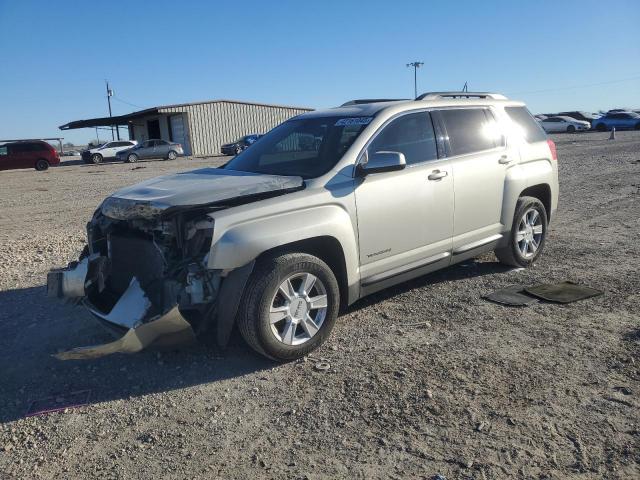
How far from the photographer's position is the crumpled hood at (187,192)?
3.83m

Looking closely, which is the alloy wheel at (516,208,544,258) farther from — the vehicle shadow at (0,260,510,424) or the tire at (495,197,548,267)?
the vehicle shadow at (0,260,510,424)

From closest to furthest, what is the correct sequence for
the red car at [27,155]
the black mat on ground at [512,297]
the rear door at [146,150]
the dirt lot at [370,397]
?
the dirt lot at [370,397]
the black mat on ground at [512,297]
the red car at [27,155]
the rear door at [146,150]

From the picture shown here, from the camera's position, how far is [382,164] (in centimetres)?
434

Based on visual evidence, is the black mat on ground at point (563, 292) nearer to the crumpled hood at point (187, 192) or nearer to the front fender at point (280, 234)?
the front fender at point (280, 234)

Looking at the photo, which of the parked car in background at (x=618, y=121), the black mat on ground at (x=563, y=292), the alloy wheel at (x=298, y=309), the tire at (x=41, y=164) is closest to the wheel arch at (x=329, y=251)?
the alloy wheel at (x=298, y=309)

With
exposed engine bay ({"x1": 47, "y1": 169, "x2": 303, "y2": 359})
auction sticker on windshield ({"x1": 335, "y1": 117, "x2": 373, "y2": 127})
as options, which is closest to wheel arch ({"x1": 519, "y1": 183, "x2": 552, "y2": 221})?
auction sticker on windshield ({"x1": 335, "y1": 117, "x2": 373, "y2": 127})

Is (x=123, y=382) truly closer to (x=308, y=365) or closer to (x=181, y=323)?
(x=181, y=323)

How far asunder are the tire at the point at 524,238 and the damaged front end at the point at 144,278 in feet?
11.9

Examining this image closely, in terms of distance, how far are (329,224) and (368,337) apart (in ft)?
3.41

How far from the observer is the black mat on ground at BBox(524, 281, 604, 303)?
511 centimetres

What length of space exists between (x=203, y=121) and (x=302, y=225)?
43.0m

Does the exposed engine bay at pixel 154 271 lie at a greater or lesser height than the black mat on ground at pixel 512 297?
greater

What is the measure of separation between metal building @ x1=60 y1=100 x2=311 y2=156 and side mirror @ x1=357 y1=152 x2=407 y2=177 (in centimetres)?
3994

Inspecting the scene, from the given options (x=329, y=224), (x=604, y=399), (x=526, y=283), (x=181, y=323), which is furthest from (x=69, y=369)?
(x=526, y=283)
